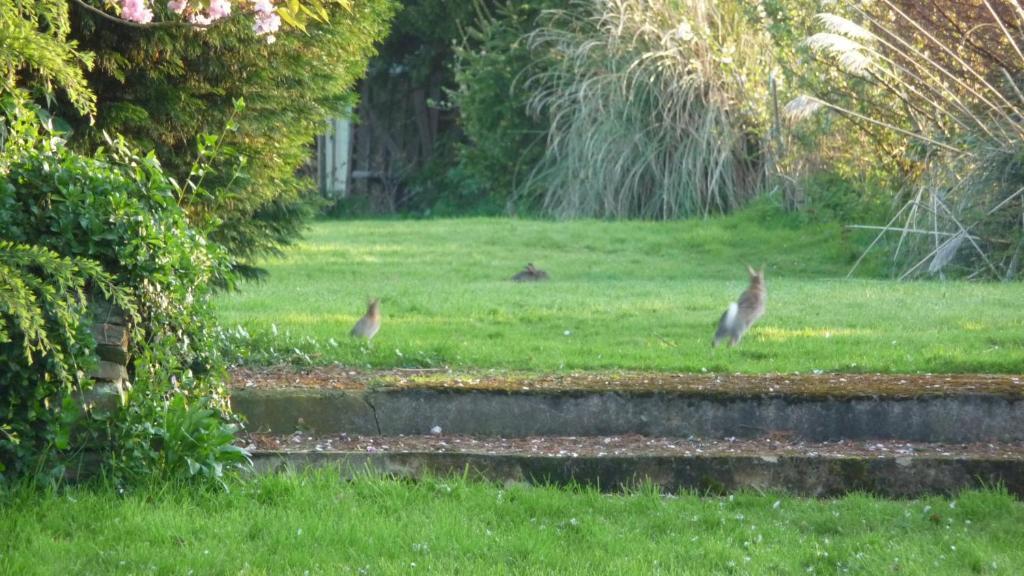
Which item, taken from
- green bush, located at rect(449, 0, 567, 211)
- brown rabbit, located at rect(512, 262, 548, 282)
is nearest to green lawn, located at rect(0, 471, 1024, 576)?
brown rabbit, located at rect(512, 262, 548, 282)

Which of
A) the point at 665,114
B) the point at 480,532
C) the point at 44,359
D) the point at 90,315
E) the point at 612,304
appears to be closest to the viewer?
the point at 480,532

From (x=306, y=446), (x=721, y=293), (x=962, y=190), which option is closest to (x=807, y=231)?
(x=962, y=190)

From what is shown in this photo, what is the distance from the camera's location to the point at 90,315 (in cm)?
573

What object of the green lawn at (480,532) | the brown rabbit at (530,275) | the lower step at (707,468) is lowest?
the green lawn at (480,532)

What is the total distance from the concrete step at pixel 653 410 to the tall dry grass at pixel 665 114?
1380 centimetres

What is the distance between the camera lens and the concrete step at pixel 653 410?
6848 mm

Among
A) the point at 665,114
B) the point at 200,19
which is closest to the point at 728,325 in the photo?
the point at 200,19

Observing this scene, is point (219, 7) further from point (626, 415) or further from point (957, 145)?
point (957, 145)

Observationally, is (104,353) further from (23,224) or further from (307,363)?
(307,363)

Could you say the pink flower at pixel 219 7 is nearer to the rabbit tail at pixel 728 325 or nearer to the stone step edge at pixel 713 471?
the stone step edge at pixel 713 471

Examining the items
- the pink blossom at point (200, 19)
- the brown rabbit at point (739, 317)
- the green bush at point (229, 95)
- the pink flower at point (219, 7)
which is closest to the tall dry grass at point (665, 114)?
the brown rabbit at point (739, 317)

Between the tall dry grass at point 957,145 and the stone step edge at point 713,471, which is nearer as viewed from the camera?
the stone step edge at point 713,471

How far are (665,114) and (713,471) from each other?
15724 millimetres

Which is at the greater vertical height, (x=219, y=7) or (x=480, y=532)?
(x=219, y=7)
